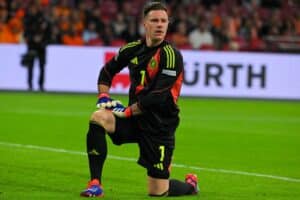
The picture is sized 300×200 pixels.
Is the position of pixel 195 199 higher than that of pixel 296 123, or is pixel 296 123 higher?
pixel 195 199

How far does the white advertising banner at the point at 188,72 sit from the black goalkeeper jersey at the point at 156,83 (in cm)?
1600

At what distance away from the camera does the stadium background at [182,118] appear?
991 centimetres

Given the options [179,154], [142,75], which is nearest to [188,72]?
[179,154]

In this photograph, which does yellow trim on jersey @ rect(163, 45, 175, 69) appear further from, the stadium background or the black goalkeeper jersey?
the stadium background

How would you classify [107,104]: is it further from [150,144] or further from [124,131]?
[150,144]

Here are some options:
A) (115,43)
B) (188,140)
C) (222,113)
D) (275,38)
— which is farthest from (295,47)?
(188,140)

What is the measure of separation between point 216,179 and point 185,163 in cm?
149

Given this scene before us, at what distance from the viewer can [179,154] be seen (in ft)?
42.1

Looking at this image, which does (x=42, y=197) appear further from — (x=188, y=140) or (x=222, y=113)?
(x=222, y=113)

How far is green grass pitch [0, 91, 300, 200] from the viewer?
933 centimetres

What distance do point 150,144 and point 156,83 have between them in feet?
1.92

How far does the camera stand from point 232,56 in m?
25.0

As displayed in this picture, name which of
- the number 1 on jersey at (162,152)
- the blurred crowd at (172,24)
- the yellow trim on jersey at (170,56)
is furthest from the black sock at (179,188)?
the blurred crowd at (172,24)

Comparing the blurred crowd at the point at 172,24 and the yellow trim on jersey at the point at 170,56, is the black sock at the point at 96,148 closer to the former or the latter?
the yellow trim on jersey at the point at 170,56
